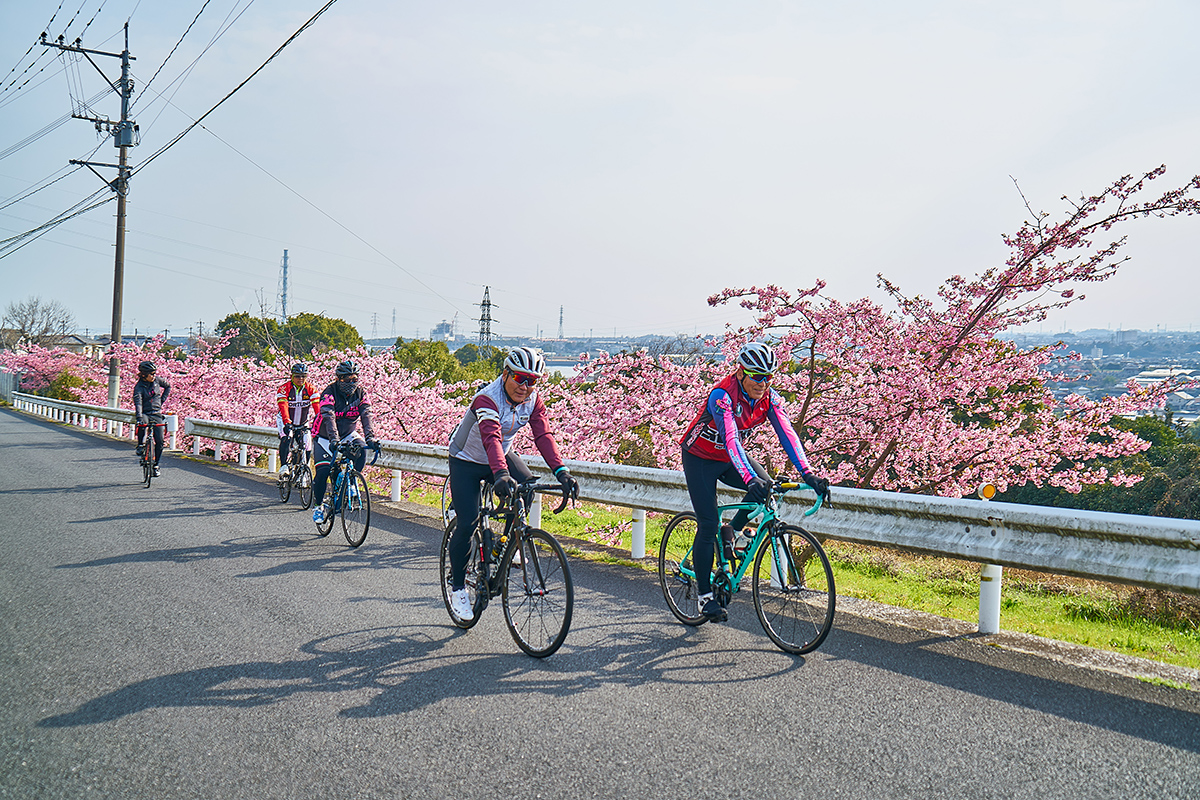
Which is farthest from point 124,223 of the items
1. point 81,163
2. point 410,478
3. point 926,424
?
point 926,424

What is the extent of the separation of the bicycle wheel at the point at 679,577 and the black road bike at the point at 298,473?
6907mm

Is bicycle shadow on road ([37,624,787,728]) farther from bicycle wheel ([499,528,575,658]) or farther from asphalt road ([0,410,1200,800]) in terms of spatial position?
bicycle wheel ([499,528,575,658])

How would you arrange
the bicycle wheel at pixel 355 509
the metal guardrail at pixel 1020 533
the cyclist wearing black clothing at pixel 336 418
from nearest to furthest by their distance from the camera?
the metal guardrail at pixel 1020 533, the bicycle wheel at pixel 355 509, the cyclist wearing black clothing at pixel 336 418

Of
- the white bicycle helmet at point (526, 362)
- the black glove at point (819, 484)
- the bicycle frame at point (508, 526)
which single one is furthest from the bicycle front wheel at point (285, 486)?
the black glove at point (819, 484)

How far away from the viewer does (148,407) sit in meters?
14.5

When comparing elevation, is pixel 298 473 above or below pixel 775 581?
above

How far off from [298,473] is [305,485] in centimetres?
32

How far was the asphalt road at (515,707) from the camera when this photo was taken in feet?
11.5

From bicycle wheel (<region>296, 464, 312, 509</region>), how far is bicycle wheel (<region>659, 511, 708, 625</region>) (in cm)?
683

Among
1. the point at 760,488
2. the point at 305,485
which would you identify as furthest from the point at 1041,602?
the point at 305,485

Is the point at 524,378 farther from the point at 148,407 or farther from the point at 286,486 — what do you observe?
the point at 148,407

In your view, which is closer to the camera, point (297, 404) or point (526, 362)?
point (526, 362)

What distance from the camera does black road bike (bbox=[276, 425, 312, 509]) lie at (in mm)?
11609

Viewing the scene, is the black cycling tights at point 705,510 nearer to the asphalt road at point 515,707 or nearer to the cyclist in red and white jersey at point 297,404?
the asphalt road at point 515,707
